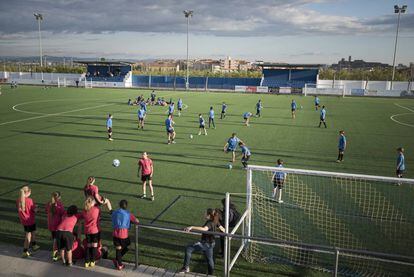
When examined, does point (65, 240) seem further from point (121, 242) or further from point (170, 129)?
point (170, 129)

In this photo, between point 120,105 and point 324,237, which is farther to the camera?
point 120,105

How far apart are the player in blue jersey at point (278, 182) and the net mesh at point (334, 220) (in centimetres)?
21

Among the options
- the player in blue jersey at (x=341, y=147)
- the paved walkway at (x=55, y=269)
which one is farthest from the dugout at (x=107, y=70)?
the paved walkway at (x=55, y=269)

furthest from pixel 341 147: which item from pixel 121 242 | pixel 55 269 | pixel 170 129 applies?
pixel 55 269

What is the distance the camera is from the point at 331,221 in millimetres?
11164

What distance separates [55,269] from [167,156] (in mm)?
11127

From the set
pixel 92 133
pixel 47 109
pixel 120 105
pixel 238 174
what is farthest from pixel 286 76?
pixel 238 174

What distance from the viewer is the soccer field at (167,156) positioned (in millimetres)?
11094

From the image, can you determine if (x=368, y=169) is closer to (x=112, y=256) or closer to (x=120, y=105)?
(x=112, y=256)

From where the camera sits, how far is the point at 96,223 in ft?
26.4

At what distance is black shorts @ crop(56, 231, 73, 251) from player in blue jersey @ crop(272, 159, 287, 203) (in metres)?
6.49

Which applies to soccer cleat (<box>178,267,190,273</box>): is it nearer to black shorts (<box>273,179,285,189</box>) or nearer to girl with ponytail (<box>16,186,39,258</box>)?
girl with ponytail (<box>16,186,39,258</box>)

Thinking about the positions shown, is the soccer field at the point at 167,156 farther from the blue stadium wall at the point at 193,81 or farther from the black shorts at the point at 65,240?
the blue stadium wall at the point at 193,81

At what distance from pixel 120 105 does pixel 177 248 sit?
34.3 meters
